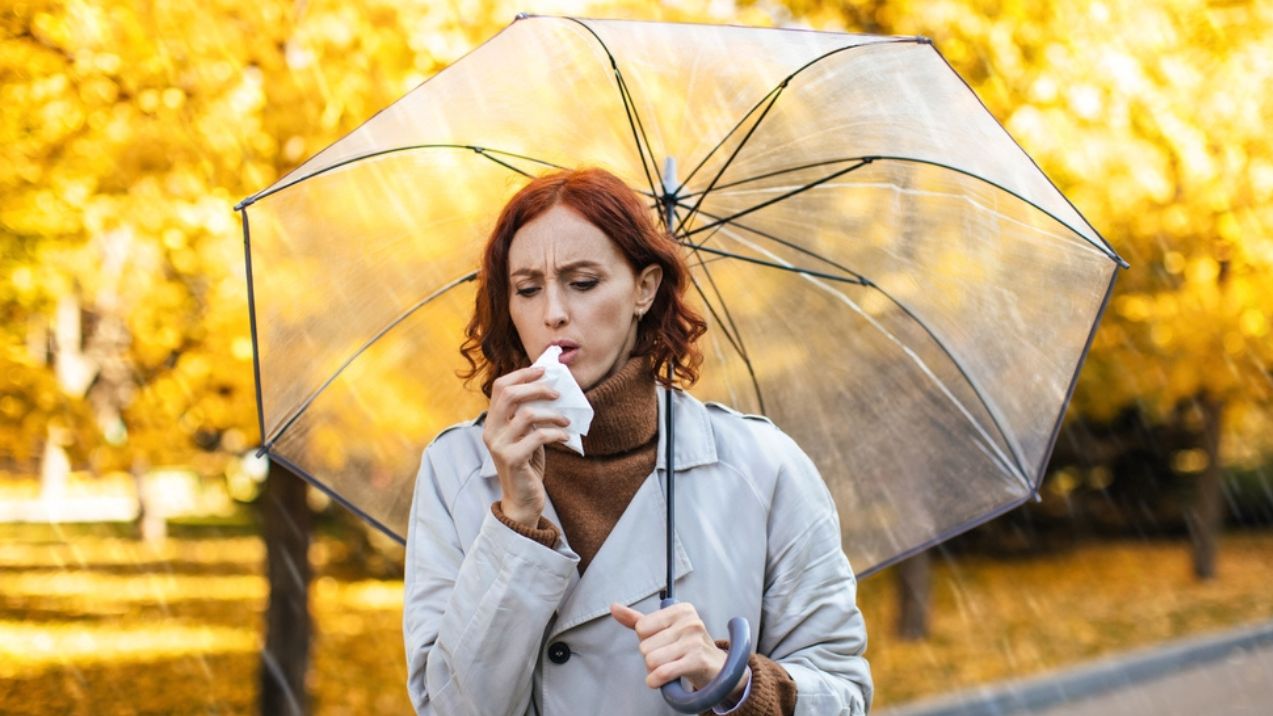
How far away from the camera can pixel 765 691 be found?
2.08 m

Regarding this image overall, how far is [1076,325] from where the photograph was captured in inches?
119

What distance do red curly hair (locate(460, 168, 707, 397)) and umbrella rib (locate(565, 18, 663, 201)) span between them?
52 centimetres

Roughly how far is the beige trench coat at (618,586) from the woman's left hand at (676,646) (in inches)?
6.1

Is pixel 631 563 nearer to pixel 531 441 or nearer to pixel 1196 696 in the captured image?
pixel 531 441

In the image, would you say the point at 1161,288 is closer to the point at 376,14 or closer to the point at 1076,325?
the point at 376,14

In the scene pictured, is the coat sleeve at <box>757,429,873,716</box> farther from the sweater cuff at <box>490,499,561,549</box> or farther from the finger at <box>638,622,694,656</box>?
the sweater cuff at <box>490,499,561,549</box>

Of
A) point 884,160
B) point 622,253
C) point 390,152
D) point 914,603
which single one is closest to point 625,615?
point 622,253

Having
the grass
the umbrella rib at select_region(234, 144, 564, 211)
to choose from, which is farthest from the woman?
the grass

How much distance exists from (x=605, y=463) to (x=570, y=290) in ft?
1.05

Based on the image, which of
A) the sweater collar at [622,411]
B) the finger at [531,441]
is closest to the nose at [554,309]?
the sweater collar at [622,411]

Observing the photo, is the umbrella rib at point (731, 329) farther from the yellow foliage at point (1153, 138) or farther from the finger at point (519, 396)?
the yellow foliage at point (1153, 138)

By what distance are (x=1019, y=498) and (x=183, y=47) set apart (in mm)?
4100

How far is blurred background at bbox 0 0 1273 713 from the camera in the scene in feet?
18.9

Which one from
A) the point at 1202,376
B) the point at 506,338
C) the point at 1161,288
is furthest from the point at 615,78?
the point at 1202,376
